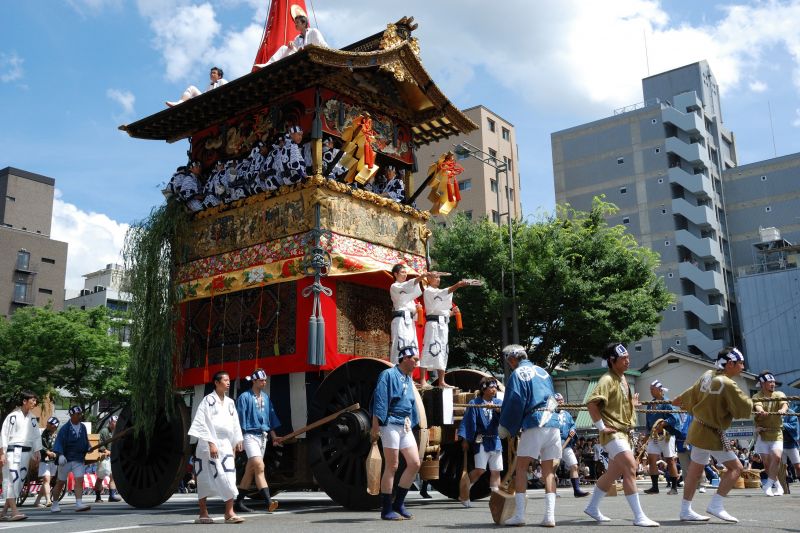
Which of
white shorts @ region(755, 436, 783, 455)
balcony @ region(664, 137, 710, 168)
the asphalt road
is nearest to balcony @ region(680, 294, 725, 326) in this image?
balcony @ region(664, 137, 710, 168)

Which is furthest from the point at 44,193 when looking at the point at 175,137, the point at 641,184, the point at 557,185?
the point at 175,137

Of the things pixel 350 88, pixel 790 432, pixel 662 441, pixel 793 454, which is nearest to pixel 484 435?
pixel 662 441

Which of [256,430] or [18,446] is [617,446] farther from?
[18,446]

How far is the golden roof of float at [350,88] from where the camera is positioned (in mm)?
13016

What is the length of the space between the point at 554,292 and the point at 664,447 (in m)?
13.3

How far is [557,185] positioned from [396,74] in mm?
43638

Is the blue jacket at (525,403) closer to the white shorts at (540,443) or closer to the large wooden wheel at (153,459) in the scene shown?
the white shorts at (540,443)

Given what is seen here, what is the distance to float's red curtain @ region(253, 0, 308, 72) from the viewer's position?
16453 millimetres

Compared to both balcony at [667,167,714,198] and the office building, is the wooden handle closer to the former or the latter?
balcony at [667,167,714,198]

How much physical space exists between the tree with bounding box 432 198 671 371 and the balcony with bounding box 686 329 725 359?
20.7 meters

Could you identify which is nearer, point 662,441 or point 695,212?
point 662,441

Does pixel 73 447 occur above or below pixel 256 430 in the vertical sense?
below

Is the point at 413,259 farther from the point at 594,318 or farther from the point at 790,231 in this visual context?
the point at 790,231

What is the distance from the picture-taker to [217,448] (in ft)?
31.2
